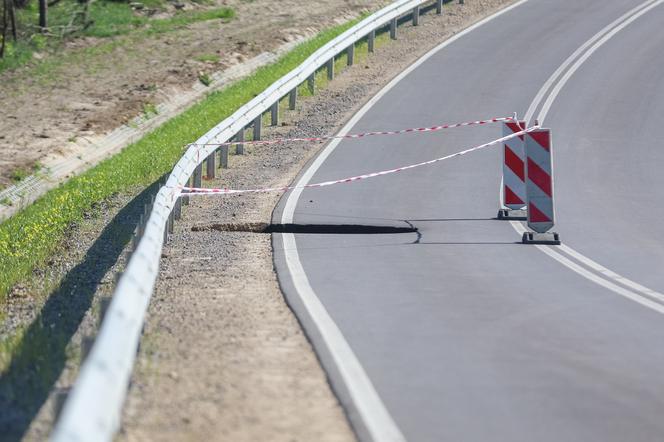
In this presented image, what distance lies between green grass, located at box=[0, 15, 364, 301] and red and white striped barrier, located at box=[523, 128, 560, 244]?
6.07 metres

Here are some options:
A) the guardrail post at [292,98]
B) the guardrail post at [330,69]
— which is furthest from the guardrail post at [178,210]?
the guardrail post at [330,69]

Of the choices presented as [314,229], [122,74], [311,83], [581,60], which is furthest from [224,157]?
[122,74]

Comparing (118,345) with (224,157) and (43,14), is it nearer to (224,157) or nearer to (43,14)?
(224,157)

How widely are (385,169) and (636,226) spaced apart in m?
4.86

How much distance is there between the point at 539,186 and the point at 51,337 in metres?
6.57

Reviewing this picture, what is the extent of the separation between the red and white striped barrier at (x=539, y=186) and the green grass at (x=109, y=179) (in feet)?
19.9

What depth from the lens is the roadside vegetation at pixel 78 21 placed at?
3272cm

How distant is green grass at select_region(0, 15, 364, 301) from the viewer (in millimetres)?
16328

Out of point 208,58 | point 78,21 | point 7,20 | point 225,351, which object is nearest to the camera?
point 225,351

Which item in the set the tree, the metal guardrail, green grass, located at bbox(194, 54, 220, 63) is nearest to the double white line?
the metal guardrail

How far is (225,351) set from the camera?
8.40m

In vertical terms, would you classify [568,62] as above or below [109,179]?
above

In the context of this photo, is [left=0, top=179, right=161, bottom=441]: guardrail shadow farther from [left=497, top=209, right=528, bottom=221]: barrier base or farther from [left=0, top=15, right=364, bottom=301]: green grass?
[left=497, top=209, right=528, bottom=221]: barrier base

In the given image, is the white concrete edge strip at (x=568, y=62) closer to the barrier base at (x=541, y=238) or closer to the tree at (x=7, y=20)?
the barrier base at (x=541, y=238)
